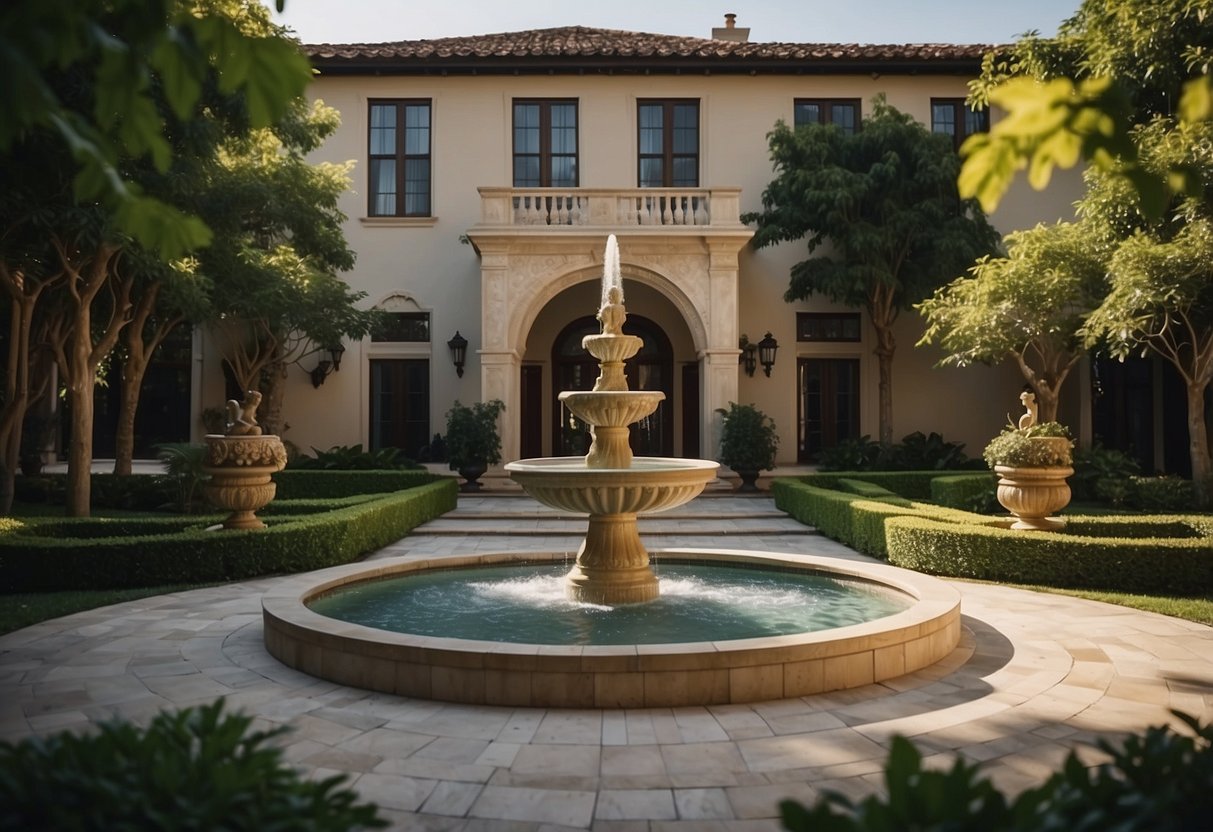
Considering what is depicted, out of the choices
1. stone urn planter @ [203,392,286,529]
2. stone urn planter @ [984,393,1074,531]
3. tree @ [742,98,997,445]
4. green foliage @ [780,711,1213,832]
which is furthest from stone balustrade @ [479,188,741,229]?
green foliage @ [780,711,1213,832]

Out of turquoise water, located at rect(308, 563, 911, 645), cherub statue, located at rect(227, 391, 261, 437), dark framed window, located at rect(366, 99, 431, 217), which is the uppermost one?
dark framed window, located at rect(366, 99, 431, 217)

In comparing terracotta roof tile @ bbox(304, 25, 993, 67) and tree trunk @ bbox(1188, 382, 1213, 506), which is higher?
terracotta roof tile @ bbox(304, 25, 993, 67)

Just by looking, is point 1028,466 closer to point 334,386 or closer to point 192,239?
point 192,239

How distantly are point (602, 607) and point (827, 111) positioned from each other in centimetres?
1754

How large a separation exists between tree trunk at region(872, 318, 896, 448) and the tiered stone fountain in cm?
1271

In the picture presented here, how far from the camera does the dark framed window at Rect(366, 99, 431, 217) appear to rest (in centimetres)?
2109

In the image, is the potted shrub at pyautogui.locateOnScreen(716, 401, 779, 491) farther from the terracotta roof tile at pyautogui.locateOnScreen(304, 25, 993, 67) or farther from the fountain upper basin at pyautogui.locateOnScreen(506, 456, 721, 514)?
the fountain upper basin at pyautogui.locateOnScreen(506, 456, 721, 514)

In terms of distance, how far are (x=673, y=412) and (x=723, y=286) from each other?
14.8 ft

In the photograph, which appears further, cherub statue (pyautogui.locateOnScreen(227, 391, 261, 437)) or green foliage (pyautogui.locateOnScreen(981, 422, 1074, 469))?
cherub statue (pyautogui.locateOnScreen(227, 391, 261, 437))

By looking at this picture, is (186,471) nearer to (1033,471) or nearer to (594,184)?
(594,184)

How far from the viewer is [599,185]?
21.0 m

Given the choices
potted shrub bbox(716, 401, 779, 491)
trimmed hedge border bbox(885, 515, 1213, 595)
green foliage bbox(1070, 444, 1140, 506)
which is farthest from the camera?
potted shrub bbox(716, 401, 779, 491)

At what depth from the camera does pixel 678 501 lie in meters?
7.35

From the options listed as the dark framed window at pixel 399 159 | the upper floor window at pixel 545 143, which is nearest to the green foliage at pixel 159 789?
the upper floor window at pixel 545 143
